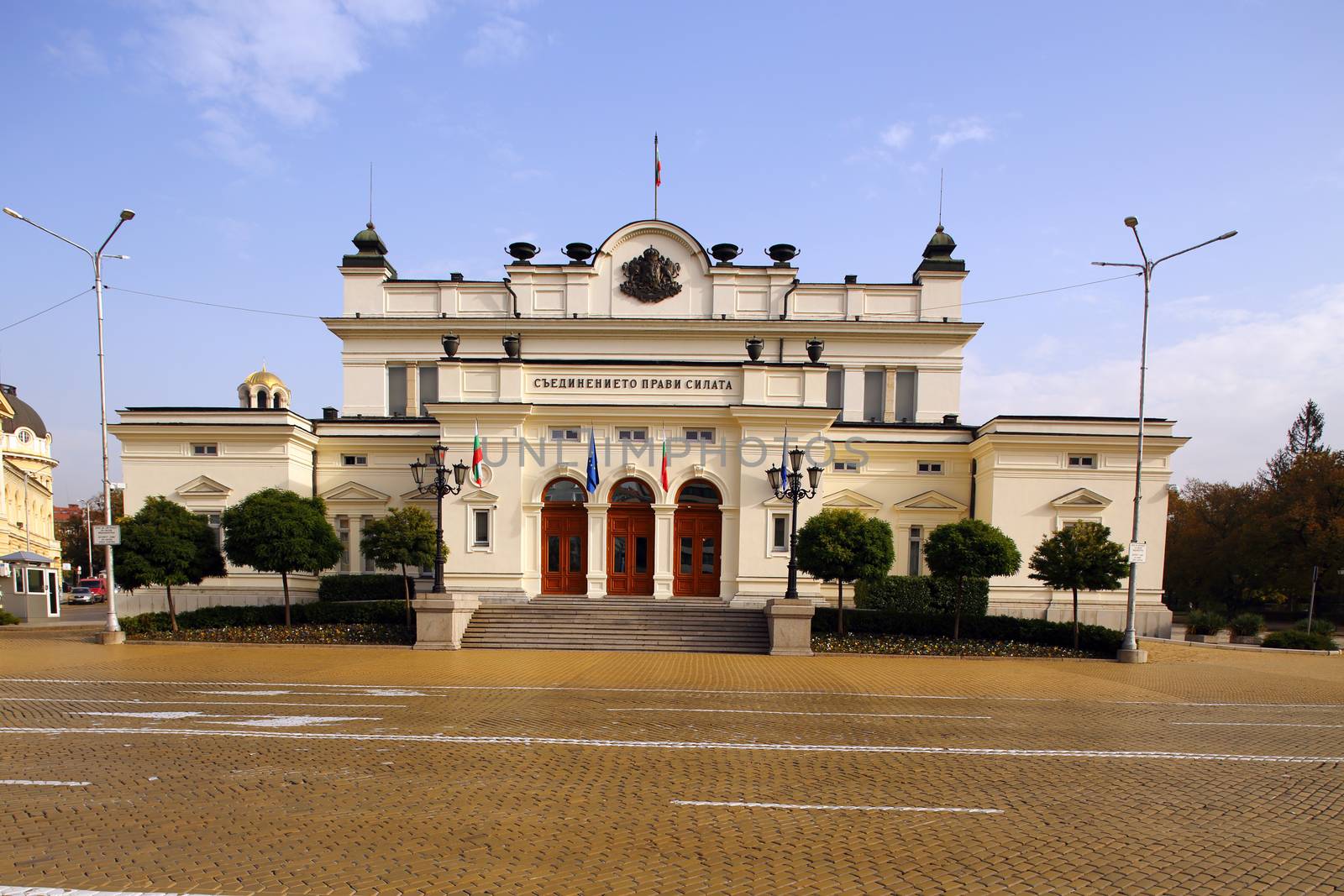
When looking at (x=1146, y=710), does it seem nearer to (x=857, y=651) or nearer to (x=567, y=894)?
(x=857, y=651)

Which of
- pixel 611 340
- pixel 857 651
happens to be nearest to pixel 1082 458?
pixel 857 651

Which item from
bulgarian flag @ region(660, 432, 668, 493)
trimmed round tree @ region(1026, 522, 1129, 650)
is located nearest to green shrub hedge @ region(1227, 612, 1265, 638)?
trimmed round tree @ region(1026, 522, 1129, 650)

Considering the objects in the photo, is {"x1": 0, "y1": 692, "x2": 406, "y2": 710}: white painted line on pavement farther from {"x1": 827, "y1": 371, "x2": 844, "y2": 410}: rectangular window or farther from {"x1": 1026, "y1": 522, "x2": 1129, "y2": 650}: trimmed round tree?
{"x1": 827, "y1": 371, "x2": 844, "y2": 410}: rectangular window

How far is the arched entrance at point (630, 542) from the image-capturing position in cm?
2652

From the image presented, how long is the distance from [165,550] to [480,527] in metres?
9.46

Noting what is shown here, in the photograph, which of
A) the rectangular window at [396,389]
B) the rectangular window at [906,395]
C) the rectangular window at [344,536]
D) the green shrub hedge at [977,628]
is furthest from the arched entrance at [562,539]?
the rectangular window at [906,395]

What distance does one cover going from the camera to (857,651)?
21688 mm

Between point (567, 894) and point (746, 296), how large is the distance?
31.1 metres

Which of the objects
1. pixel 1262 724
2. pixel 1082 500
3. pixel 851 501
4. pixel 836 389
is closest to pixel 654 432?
pixel 851 501

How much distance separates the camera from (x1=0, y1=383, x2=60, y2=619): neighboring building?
3741 centimetres

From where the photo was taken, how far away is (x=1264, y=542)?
4241 cm

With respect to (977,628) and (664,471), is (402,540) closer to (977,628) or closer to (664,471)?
(664,471)

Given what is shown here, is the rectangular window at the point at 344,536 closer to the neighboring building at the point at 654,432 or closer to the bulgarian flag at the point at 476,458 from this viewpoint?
the neighboring building at the point at 654,432

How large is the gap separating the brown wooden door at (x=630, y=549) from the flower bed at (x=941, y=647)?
21.5 feet
